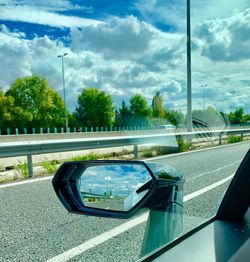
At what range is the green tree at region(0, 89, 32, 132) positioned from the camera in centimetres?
291

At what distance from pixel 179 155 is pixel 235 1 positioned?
2627 millimetres

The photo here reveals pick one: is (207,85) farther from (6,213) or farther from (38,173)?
(38,173)

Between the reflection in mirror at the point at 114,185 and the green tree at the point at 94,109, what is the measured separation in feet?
2.37

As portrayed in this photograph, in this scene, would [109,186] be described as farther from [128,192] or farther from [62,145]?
[62,145]

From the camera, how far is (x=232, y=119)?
2.64 m

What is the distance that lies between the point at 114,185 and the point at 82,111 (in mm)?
951

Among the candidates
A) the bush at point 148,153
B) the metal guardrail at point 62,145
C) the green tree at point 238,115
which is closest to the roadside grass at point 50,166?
the metal guardrail at point 62,145

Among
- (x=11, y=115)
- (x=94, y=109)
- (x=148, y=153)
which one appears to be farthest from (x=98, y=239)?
(x=148, y=153)

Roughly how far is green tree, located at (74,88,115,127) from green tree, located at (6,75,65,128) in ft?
1.21

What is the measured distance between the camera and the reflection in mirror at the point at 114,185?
1.54m

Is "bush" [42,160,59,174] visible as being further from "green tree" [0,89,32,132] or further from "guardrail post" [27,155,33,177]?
"green tree" [0,89,32,132]

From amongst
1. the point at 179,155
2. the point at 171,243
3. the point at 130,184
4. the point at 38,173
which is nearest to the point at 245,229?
the point at 171,243

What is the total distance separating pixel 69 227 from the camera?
2.57m

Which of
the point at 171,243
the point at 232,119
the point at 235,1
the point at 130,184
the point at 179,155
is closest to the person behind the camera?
the point at 171,243
